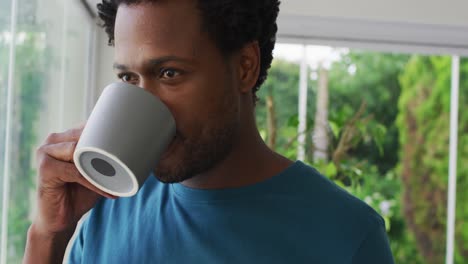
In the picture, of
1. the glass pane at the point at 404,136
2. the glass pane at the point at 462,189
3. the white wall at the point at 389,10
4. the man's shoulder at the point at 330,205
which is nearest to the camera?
the man's shoulder at the point at 330,205

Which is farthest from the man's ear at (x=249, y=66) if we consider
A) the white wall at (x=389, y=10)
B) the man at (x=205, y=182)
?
the white wall at (x=389, y=10)

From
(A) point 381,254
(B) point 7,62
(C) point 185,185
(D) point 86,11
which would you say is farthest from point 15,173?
(D) point 86,11

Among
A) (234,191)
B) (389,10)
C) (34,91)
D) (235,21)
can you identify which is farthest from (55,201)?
(389,10)

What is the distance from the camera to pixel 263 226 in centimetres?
93

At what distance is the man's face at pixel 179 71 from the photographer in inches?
32.4

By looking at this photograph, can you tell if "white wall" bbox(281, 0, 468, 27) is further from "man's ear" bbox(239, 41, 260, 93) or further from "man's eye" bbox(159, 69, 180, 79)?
"man's eye" bbox(159, 69, 180, 79)

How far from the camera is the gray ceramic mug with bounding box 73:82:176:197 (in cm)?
70

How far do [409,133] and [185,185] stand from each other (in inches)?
192

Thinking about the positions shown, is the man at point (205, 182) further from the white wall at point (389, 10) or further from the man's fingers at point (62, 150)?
the white wall at point (389, 10)

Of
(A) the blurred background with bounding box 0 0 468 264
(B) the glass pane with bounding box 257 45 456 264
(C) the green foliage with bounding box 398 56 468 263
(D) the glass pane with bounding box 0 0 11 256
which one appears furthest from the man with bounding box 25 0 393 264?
(C) the green foliage with bounding box 398 56 468 263

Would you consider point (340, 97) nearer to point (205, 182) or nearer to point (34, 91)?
point (34, 91)

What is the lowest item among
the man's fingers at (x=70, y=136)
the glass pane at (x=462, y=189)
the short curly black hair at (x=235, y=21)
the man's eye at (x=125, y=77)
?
the glass pane at (x=462, y=189)

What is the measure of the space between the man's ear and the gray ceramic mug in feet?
0.69

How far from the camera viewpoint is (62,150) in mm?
837
